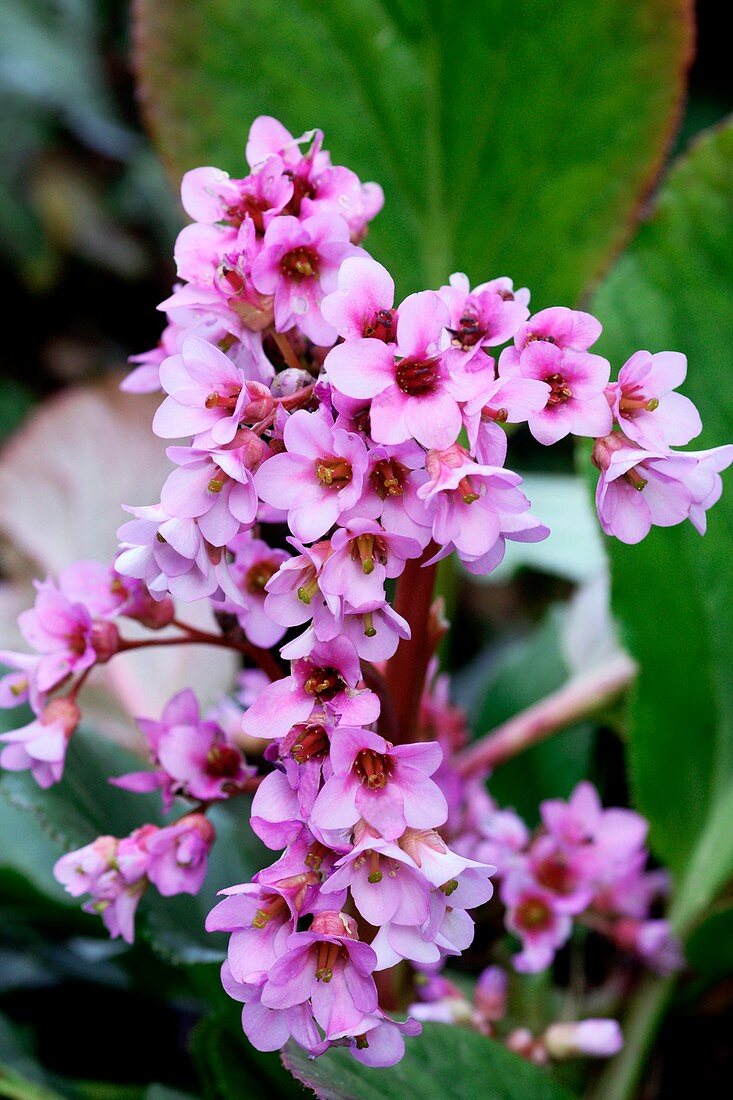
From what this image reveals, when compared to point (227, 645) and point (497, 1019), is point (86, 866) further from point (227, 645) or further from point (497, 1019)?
point (497, 1019)

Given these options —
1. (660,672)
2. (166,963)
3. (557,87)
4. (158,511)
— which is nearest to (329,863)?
(158,511)

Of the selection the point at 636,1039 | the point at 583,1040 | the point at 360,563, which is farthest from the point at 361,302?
the point at 636,1039

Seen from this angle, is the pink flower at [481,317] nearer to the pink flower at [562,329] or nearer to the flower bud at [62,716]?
the pink flower at [562,329]

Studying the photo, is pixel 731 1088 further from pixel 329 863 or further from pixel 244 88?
pixel 244 88

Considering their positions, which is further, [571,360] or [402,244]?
[402,244]

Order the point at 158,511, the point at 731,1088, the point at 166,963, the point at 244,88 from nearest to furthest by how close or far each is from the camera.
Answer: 1. the point at 158,511
2. the point at 166,963
3. the point at 731,1088
4. the point at 244,88

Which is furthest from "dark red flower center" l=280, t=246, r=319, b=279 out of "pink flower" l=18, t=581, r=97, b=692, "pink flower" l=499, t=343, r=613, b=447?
"pink flower" l=18, t=581, r=97, b=692
